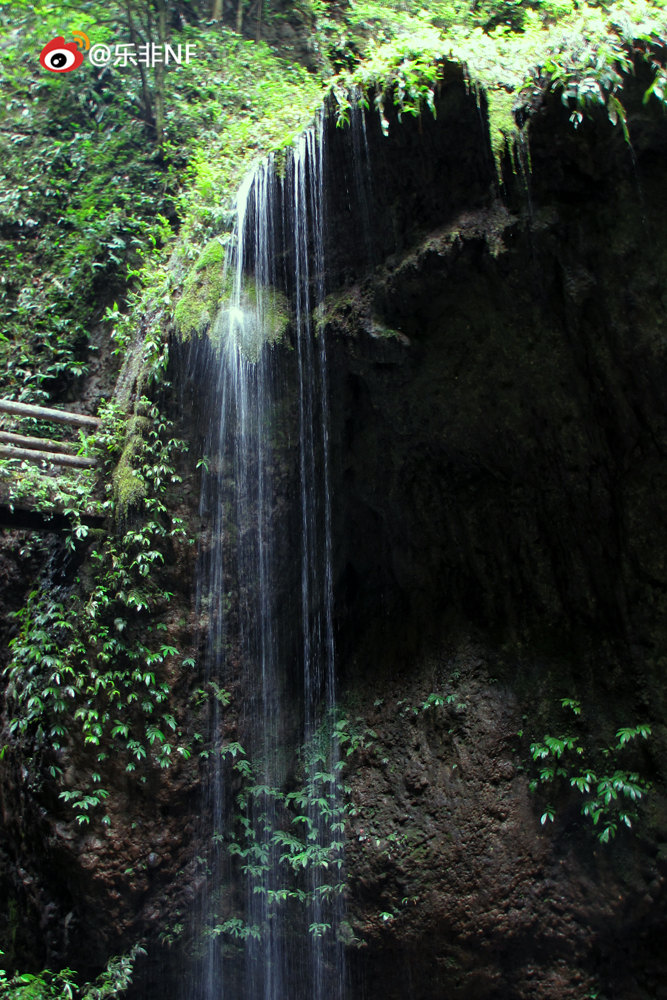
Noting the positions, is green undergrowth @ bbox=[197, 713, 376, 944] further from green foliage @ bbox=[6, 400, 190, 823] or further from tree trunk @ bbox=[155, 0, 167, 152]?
tree trunk @ bbox=[155, 0, 167, 152]

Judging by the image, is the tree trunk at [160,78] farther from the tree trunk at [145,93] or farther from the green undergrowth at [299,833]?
the green undergrowth at [299,833]

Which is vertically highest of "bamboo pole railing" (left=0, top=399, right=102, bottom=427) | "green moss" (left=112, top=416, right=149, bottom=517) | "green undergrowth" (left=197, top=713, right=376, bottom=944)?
"bamboo pole railing" (left=0, top=399, right=102, bottom=427)

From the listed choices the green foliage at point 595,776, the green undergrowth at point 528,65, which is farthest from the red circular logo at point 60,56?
the green foliage at point 595,776

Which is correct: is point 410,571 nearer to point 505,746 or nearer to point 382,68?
point 505,746

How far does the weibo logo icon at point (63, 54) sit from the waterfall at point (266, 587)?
7.32 m

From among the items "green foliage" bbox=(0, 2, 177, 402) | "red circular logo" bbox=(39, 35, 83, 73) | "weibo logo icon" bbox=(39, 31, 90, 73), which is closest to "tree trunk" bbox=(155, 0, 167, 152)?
"green foliage" bbox=(0, 2, 177, 402)

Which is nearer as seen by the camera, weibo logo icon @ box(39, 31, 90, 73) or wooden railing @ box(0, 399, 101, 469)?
wooden railing @ box(0, 399, 101, 469)

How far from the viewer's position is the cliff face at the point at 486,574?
17.4 ft

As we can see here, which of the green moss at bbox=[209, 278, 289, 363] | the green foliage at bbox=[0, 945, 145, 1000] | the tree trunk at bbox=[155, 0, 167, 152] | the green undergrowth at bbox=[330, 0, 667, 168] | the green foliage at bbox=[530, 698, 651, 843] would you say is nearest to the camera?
the green undergrowth at bbox=[330, 0, 667, 168]

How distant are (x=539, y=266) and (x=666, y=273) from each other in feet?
3.06

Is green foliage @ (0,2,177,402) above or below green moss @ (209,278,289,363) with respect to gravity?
above

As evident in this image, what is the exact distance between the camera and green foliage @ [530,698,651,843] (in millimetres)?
5242

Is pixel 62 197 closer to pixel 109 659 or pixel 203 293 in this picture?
pixel 203 293

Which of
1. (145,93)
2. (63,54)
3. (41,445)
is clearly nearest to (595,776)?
(41,445)
